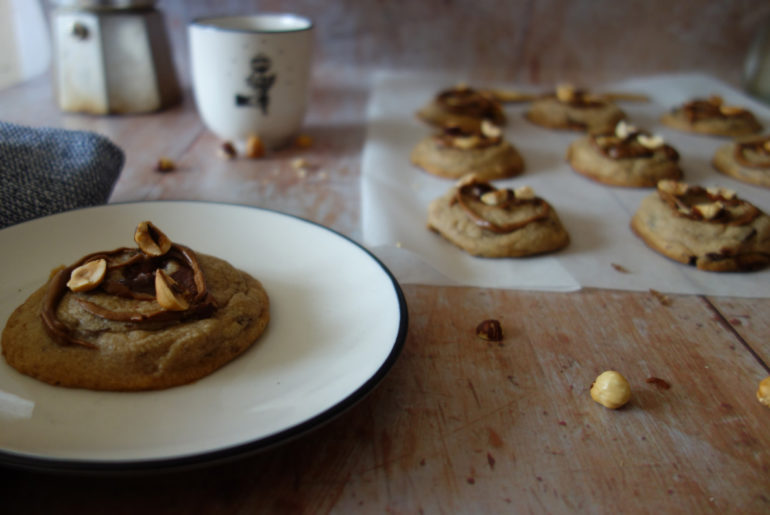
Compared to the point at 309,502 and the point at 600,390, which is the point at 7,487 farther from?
the point at 600,390

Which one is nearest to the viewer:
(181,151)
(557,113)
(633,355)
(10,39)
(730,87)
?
(633,355)

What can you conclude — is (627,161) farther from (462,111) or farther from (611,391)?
(611,391)

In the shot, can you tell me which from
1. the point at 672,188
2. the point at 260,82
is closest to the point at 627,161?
the point at 672,188

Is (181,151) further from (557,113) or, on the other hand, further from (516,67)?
(516,67)

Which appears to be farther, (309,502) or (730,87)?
(730,87)

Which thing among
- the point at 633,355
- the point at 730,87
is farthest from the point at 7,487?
the point at 730,87

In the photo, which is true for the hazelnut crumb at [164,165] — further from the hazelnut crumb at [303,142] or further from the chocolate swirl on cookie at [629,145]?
the chocolate swirl on cookie at [629,145]

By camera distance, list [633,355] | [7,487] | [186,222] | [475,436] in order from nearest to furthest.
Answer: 1. [7,487]
2. [475,436]
3. [633,355]
4. [186,222]

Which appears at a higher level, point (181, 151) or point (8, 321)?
point (8, 321)
